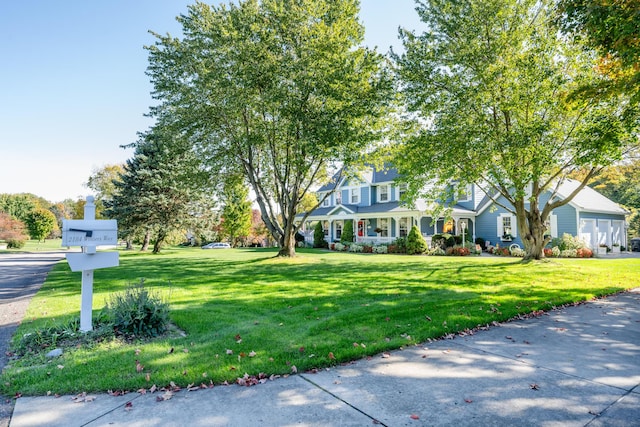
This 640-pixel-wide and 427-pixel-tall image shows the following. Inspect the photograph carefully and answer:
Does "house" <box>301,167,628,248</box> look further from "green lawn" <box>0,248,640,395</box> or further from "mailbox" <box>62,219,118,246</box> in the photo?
"mailbox" <box>62,219,118,246</box>

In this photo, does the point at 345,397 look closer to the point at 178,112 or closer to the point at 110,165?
the point at 178,112

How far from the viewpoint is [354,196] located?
33.0 metres

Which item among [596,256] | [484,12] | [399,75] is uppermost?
[484,12]

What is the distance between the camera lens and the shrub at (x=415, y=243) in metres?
23.3

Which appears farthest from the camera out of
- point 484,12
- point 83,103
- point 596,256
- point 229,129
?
point 596,256

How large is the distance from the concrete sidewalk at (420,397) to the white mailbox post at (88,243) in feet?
5.97

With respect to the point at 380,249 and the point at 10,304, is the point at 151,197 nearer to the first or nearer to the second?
the point at 380,249

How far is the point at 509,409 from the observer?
3.17 metres

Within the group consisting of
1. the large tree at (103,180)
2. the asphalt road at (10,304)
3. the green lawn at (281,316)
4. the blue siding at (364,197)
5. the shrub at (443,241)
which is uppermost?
the large tree at (103,180)

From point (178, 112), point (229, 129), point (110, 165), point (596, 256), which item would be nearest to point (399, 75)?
point (229, 129)

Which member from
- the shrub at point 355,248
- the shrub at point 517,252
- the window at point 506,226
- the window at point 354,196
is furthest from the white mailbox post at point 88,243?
the window at point 354,196

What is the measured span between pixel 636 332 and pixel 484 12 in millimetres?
12015

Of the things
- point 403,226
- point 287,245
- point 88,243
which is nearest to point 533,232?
point 287,245

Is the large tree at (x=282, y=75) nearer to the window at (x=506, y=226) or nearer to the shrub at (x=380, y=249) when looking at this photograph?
the shrub at (x=380, y=249)
